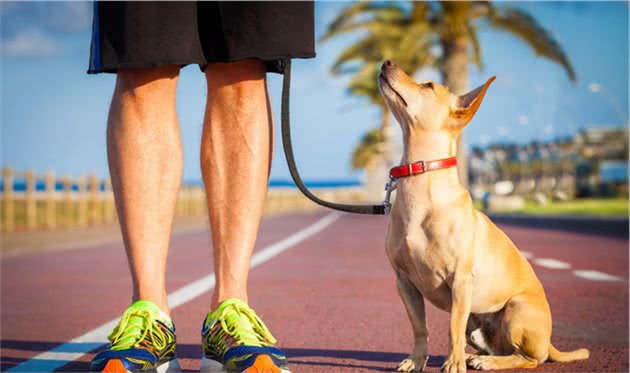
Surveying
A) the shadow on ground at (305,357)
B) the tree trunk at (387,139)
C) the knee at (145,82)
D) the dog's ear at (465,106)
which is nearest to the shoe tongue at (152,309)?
the shadow on ground at (305,357)

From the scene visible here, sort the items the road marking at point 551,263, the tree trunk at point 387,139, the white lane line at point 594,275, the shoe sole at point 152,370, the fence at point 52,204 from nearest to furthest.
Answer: the shoe sole at point 152,370 → the white lane line at point 594,275 → the road marking at point 551,263 → the fence at point 52,204 → the tree trunk at point 387,139

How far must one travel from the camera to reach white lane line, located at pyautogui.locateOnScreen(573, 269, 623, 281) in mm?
7388

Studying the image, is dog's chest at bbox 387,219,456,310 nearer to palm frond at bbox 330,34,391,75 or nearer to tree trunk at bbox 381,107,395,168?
palm frond at bbox 330,34,391,75

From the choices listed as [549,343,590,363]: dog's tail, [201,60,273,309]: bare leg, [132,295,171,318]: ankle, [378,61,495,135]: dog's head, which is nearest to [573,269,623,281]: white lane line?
[549,343,590,363]: dog's tail

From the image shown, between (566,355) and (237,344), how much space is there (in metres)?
1.44

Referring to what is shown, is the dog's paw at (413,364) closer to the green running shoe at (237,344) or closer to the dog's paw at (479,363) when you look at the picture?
the dog's paw at (479,363)

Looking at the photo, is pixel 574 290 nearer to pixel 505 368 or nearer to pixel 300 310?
pixel 300 310

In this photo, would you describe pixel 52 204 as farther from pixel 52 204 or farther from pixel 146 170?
pixel 146 170

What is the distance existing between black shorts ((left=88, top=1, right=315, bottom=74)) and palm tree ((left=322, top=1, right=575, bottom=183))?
20.6 meters

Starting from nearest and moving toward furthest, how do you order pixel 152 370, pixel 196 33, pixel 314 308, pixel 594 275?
1. pixel 152 370
2. pixel 196 33
3. pixel 314 308
4. pixel 594 275

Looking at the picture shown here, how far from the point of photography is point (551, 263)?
29.6 feet

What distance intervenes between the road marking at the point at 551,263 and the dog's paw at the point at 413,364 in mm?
5491

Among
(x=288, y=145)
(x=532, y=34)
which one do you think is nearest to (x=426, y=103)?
(x=288, y=145)

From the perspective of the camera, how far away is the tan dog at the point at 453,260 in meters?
3.29
